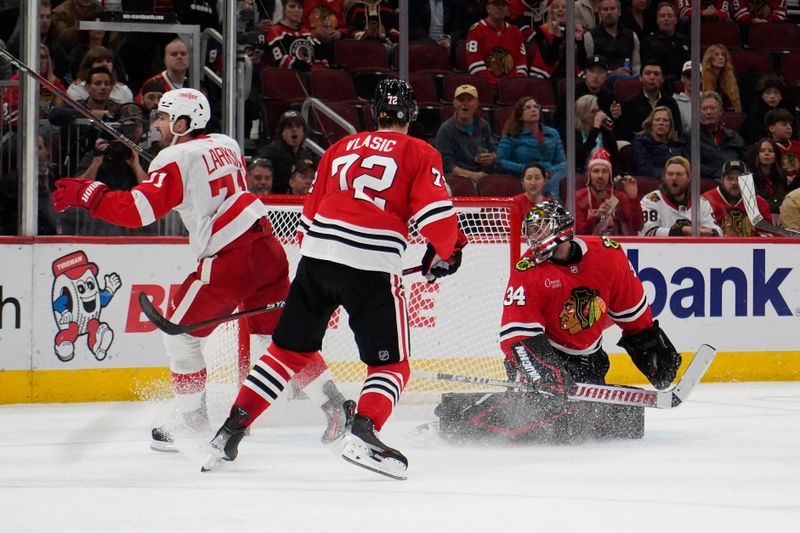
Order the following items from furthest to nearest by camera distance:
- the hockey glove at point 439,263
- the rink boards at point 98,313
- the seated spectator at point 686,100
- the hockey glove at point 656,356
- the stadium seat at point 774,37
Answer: the stadium seat at point 774,37
the seated spectator at point 686,100
the rink boards at point 98,313
the hockey glove at point 656,356
the hockey glove at point 439,263

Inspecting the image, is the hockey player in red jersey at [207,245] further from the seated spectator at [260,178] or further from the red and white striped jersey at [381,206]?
the seated spectator at [260,178]

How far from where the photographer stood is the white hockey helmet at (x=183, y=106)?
4234 millimetres

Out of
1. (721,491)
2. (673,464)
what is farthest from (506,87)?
(721,491)

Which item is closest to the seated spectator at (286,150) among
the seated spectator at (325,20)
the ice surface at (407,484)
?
the seated spectator at (325,20)

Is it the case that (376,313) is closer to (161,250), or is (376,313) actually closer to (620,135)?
(161,250)

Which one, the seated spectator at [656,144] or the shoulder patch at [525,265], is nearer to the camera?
the shoulder patch at [525,265]

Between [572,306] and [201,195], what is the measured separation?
1340 millimetres

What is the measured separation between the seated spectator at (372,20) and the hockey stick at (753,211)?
7.10 ft

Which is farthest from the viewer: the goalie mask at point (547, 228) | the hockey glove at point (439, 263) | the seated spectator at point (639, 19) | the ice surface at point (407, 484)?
the seated spectator at point (639, 19)

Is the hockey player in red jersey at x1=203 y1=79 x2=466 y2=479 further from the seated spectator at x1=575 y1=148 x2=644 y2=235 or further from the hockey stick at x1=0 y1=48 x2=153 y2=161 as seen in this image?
the seated spectator at x1=575 y1=148 x2=644 y2=235

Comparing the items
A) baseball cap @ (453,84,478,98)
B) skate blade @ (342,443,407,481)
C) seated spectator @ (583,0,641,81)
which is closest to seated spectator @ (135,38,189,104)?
baseball cap @ (453,84,478,98)

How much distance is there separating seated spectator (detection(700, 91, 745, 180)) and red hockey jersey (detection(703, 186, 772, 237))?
0.14 metres

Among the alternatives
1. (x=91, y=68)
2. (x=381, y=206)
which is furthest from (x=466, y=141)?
(x=381, y=206)

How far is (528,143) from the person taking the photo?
22.2 ft
